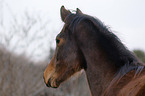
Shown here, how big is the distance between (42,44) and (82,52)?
624cm

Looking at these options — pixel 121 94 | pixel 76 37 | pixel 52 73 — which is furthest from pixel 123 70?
pixel 52 73

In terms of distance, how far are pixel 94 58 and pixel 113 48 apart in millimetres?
273

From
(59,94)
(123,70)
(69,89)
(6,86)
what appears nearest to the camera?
(123,70)

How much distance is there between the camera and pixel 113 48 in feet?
7.84

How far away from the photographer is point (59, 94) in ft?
35.1

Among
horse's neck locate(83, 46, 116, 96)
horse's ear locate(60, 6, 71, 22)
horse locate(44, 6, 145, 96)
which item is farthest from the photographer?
horse's ear locate(60, 6, 71, 22)

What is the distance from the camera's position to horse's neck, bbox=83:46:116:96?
2347 mm

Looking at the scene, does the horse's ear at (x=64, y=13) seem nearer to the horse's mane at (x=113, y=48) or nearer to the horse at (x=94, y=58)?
the horse at (x=94, y=58)

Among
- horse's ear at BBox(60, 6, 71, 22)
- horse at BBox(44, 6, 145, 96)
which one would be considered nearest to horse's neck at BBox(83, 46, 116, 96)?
horse at BBox(44, 6, 145, 96)

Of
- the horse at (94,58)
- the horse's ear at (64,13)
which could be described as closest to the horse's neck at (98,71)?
the horse at (94,58)

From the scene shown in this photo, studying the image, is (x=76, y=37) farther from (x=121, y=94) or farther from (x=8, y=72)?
(x=8, y=72)

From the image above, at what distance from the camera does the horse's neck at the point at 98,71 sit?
92.4 inches

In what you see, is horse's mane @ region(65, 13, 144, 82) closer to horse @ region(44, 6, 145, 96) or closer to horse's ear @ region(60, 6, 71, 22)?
horse @ region(44, 6, 145, 96)

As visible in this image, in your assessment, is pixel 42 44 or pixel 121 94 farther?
pixel 42 44
